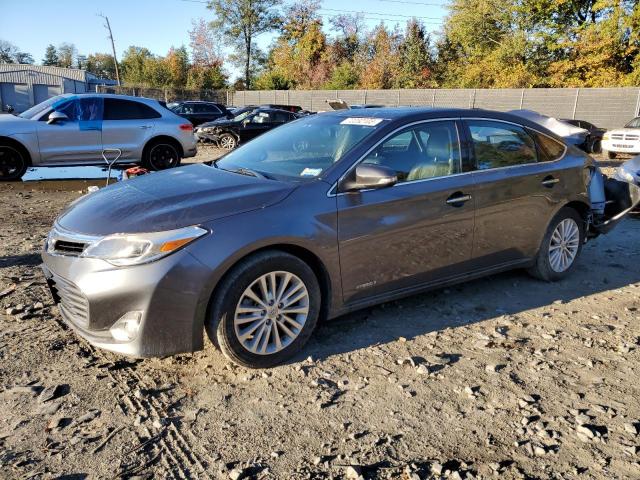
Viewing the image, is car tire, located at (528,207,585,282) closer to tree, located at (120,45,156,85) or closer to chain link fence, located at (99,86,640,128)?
chain link fence, located at (99,86,640,128)

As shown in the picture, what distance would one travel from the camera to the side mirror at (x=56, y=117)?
9977 mm

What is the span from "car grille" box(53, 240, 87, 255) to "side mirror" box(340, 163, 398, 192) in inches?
66.6

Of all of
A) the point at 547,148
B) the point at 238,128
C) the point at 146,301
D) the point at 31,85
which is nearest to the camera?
the point at 146,301

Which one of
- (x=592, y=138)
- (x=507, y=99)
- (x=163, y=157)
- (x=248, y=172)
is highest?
(x=507, y=99)

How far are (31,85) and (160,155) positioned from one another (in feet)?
155

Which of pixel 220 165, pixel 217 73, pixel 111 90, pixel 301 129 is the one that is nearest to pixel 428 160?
pixel 301 129

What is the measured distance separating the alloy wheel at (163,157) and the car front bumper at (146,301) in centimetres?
850


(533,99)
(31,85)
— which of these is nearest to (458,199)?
(533,99)

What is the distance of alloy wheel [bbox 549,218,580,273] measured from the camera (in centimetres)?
516

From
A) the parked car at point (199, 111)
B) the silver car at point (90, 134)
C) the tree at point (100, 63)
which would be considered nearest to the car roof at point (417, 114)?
the silver car at point (90, 134)

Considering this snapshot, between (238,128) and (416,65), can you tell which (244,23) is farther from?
(238,128)

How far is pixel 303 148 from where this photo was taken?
421cm

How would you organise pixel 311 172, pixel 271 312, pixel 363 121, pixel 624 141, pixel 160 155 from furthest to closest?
pixel 624 141
pixel 160 155
pixel 363 121
pixel 311 172
pixel 271 312

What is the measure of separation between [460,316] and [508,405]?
1.34 meters
